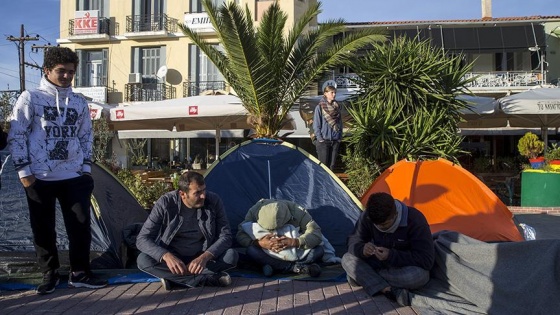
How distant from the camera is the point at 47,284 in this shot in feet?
13.9

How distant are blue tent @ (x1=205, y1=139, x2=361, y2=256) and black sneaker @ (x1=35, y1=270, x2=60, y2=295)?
6.43ft

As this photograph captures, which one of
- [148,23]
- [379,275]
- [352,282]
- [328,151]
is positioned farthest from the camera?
[148,23]

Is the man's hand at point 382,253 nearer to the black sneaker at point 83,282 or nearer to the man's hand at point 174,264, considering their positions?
the man's hand at point 174,264

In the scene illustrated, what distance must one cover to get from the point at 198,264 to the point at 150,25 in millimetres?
20949

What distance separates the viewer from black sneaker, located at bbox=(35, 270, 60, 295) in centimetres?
421

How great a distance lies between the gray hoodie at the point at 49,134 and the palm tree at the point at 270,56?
455 cm

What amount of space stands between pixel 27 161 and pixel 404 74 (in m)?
6.48

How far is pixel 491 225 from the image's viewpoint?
5.34 metres

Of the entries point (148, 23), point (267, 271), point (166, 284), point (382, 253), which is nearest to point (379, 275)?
point (382, 253)

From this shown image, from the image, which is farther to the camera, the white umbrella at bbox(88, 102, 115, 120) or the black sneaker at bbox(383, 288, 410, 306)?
the white umbrella at bbox(88, 102, 115, 120)

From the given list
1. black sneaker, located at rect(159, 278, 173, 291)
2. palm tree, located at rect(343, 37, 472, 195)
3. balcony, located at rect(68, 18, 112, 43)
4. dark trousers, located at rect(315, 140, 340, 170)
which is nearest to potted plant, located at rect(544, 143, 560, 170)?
palm tree, located at rect(343, 37, 472, 195)

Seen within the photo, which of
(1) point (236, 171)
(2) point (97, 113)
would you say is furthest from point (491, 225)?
(2) point (97, 113)

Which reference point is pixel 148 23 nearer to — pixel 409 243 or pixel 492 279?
pixel 409 243

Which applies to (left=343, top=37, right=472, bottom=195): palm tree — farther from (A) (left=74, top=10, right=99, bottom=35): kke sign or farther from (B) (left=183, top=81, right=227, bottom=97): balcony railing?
(A) (left=74, top=10, right=99, bottom=35): kke sign
